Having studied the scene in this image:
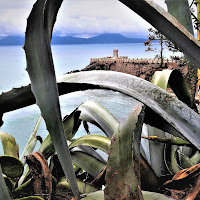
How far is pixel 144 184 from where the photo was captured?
15.2 inches

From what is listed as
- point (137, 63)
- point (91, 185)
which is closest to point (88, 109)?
point (91, 185)

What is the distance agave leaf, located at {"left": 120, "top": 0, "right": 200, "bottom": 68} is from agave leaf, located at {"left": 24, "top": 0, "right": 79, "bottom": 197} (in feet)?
0.24

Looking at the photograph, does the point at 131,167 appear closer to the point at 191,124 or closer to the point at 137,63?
the point at 191,124

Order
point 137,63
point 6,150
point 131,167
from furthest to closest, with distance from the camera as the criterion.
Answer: point 137,63
point 6,150
point 131,167

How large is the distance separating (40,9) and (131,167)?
16 cm

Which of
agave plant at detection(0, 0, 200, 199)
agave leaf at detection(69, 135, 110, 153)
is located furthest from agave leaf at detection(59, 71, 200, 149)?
agave leaf at detection(69, 135, 110, 153)

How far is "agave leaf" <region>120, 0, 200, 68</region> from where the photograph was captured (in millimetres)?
289

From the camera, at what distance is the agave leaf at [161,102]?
0.33 metres

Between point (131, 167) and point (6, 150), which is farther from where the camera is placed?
point (6, 150)

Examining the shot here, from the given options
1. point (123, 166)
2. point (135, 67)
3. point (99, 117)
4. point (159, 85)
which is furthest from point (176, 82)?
point (135, 67)

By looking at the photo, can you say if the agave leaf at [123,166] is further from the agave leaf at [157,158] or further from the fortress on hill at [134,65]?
the fortress on hill at [134,65]

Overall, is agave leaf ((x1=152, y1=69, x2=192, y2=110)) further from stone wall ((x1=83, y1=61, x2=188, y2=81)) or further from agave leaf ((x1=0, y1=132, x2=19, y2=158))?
stone wall ((x1=83, y1=61, x2=188, y2=81))

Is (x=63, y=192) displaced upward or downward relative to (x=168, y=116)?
downward

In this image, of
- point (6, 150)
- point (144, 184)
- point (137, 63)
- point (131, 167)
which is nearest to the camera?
point (131, 167)
